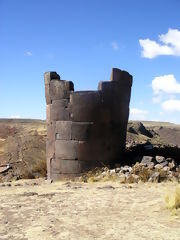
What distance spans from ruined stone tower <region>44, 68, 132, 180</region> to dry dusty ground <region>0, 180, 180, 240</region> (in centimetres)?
157

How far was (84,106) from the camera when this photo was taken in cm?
1153

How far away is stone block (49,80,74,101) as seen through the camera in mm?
11734

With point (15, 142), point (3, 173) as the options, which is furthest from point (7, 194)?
point (15, 142)

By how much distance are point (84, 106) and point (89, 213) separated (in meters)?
5.07

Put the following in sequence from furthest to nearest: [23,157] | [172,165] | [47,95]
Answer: [23,157]
[47,95]
[172,165]

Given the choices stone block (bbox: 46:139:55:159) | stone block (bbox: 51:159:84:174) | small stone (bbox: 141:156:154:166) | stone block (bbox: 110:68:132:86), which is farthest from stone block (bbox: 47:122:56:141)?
small stone (bbox: 141:156:154:166)

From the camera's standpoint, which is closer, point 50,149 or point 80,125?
point 80,125

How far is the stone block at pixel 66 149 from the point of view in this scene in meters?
11.6

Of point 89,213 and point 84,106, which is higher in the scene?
point 84,106

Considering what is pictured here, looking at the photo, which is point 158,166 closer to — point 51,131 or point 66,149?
point 66,149

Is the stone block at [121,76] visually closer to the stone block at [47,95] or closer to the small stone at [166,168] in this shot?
the stone block at [47,95]

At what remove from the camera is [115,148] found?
12.3 metres

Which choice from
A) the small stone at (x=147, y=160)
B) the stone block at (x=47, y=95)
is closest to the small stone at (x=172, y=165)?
the small stone at (x=147, y=160)

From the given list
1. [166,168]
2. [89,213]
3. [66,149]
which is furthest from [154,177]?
[89,213]
